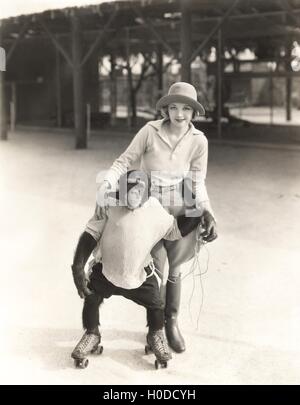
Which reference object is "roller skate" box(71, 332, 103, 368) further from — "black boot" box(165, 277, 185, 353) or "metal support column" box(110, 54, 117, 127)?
"metal support column" box(110, 54, 117, 127)

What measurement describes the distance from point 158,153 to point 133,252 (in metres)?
0.59

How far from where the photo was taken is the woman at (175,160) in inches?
128

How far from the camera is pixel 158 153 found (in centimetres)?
331

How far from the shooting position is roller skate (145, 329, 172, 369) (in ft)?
10.4

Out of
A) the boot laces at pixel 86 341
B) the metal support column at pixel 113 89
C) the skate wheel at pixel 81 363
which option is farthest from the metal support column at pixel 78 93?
the skate wheel at pixel 81 363

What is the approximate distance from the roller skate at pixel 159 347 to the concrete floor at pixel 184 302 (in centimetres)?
6

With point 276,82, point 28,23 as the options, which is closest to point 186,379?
point 28,23

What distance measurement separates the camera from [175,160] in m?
3.31

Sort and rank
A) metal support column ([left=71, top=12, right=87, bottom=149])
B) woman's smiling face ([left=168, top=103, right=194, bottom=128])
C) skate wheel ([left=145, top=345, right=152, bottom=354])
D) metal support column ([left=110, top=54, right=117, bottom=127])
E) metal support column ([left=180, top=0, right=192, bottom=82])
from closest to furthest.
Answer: woman's smiling face ([left=168, top=103, right=194, bottom=128])
skate wheel ([left=145, top=345, right=152, bottom=354])
metal support column ([left=180, top=0, right=192, bottom=82])
metal support column ([left=71, top=12, right=87, bottom=149])
metal support column ([left=110, top=54, right=117, bottom=127])

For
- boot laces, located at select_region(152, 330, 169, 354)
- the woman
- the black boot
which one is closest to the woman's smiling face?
the woman

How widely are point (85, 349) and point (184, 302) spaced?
1133 millimetres

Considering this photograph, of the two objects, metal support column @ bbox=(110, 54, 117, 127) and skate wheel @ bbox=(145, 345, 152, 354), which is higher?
metal support column @ bbox=(110, 54, 117, 127)

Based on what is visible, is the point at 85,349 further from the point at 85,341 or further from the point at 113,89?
the point at 113,89

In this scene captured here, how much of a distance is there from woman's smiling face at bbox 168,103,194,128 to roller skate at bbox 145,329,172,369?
1.16 m
